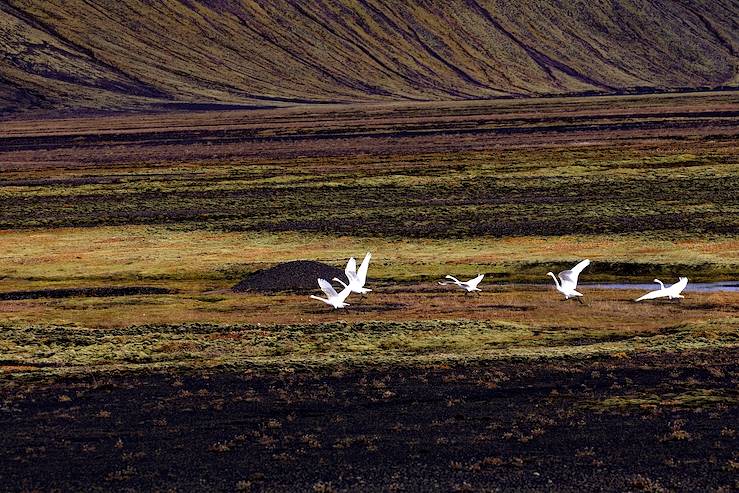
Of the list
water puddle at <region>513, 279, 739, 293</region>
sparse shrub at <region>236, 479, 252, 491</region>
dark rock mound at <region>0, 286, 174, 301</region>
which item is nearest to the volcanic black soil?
sparse shrub at <region>236, 479, 252, 491</region>

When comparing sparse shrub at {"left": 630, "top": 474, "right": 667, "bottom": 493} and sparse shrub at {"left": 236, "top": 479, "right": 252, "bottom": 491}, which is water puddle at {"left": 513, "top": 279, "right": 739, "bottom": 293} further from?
sparse shrub at {"left": 236, "top": 479, "right": 252, "bottom": 491}

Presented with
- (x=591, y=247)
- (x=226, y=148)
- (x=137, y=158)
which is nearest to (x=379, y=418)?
(x=591, y=247)

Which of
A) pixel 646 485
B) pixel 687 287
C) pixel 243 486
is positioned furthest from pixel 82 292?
pixel 646 485

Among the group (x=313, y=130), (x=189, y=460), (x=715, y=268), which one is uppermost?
(x=313, y=130)

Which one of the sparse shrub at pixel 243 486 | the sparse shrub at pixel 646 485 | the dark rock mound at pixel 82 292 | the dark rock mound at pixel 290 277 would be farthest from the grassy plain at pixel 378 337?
the dark rock mound at pixel 290 277

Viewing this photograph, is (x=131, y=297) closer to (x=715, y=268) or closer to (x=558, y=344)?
(x=558, y=344)

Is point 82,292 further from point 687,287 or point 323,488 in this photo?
point 323,488
